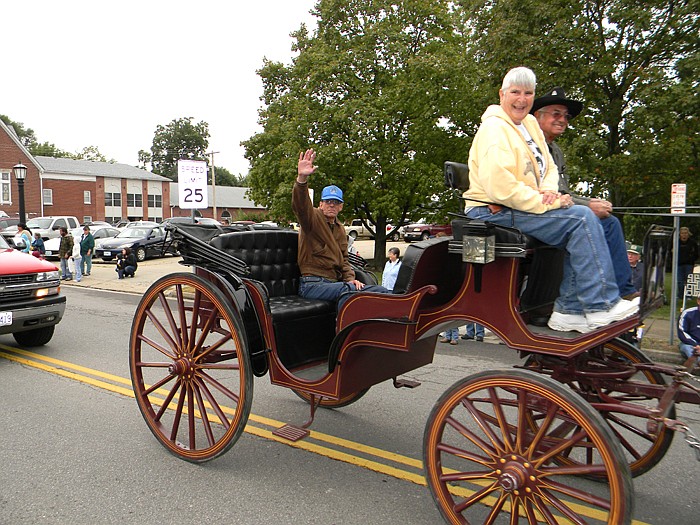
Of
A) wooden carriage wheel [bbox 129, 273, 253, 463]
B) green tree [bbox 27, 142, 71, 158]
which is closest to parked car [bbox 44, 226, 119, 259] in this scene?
wooden carriage wheel [bbox 129, 273, 253, 463]

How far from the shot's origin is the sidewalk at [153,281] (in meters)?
8.17

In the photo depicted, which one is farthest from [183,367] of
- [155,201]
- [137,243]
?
[155,201]

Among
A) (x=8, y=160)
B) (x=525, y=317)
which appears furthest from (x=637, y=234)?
(x=8, y=160)

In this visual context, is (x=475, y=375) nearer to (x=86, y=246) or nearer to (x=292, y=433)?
(x=292, y=433)

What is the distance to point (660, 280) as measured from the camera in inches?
120

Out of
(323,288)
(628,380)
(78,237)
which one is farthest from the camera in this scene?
(78,237)

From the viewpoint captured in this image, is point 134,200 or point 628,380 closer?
point 628,380

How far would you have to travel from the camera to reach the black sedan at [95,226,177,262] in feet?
78.0

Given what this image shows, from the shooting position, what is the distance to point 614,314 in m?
2.74

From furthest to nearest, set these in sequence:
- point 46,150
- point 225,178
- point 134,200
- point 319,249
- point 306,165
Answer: point 225,178
point 46,150
point 134,200
point 319,249
point 306,165

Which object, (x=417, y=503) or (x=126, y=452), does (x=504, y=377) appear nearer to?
(x=417, y=503)

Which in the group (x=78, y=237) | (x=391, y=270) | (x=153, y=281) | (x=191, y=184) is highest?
(x=191, y=184)

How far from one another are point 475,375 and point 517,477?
19.3 inches

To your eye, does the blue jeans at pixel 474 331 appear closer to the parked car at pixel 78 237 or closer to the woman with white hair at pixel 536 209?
the woman with white hair at pixel 536 209
